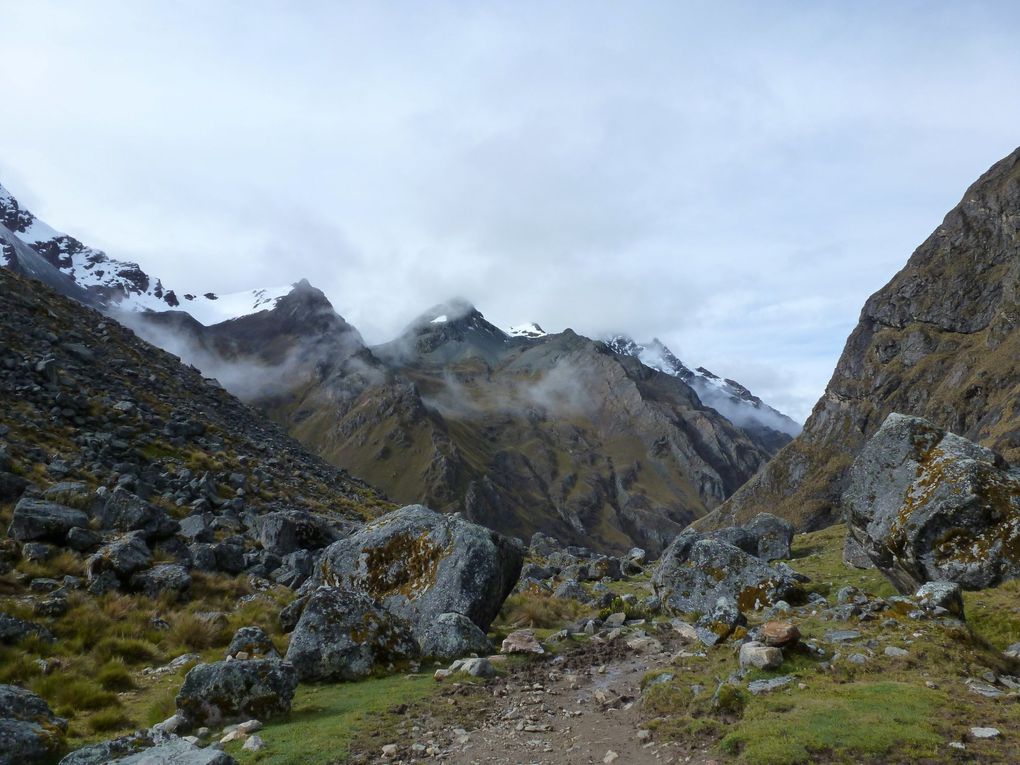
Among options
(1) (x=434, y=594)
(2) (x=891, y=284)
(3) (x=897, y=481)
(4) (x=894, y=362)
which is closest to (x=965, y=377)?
(4) (x=894, y=362)

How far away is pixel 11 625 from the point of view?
14.2 meters

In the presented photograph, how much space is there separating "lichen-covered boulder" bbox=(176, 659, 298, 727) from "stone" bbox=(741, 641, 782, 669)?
9732 millimetres

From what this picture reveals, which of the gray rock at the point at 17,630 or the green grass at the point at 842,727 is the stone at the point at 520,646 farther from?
the gray rock at the point at 17,630

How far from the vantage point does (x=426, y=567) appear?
20344 mm

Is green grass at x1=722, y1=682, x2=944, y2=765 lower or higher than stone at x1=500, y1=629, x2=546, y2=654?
higher

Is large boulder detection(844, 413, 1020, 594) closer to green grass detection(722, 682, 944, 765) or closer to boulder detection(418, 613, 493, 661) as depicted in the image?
green grass detection(722, 682, 944, 765)

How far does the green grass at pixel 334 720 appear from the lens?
10.5 meters

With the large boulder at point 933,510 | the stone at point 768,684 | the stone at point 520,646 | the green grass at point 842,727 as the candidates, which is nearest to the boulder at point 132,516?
the stone at point 520,646

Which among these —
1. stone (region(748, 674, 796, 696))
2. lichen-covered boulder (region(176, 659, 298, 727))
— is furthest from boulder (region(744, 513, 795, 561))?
lichen-covered boulder (region(176, 659, 298, 727))

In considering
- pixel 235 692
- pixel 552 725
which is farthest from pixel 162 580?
pixel 552 725

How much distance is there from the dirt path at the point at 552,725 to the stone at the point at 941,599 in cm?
647

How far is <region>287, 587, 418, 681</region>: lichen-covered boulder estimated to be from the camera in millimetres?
15289

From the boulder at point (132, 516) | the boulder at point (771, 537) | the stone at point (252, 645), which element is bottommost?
the boulder at point (771, 537)

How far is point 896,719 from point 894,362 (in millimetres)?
192251
